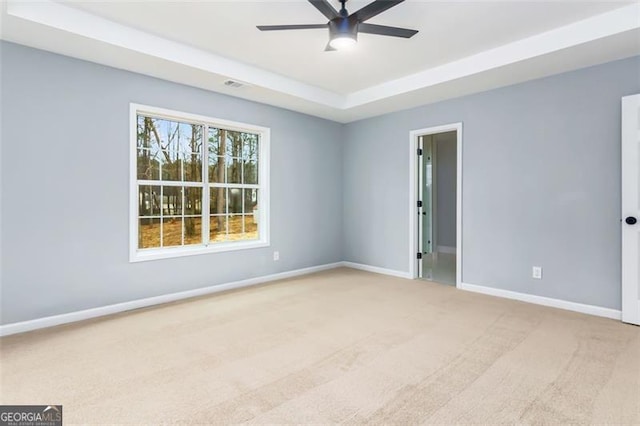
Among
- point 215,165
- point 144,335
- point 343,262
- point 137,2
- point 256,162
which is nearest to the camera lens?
point 137,2

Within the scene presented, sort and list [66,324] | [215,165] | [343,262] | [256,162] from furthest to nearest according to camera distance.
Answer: [343,262] → [256,162] → [215,165] → [66,324]

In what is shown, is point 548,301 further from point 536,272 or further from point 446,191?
point 446,191

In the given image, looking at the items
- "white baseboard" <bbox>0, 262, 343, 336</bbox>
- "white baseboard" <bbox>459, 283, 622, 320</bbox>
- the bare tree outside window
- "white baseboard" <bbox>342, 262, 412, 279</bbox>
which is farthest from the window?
"white baseboard" <bbox>459, 283, 622, 320</bbox>

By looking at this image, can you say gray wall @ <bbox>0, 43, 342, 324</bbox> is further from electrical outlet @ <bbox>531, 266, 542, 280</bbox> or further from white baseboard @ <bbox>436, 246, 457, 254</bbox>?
white baseboard @ <bbox>436, 246, 457, 254</bbox>

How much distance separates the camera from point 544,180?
379 centimetres

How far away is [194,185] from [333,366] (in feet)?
9.37

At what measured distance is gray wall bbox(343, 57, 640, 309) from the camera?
3.40 metres

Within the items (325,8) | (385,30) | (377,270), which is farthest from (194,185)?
(377,270)

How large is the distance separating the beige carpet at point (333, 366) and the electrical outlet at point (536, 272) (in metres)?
0.37

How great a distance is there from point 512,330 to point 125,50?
170 inches

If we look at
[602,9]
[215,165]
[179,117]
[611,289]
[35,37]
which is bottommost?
[611,289]

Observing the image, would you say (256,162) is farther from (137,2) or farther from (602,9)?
(602,9)

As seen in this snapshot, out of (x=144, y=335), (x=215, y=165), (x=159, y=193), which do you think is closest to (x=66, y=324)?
(x=144, y=335)

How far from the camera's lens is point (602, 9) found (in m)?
2.78
